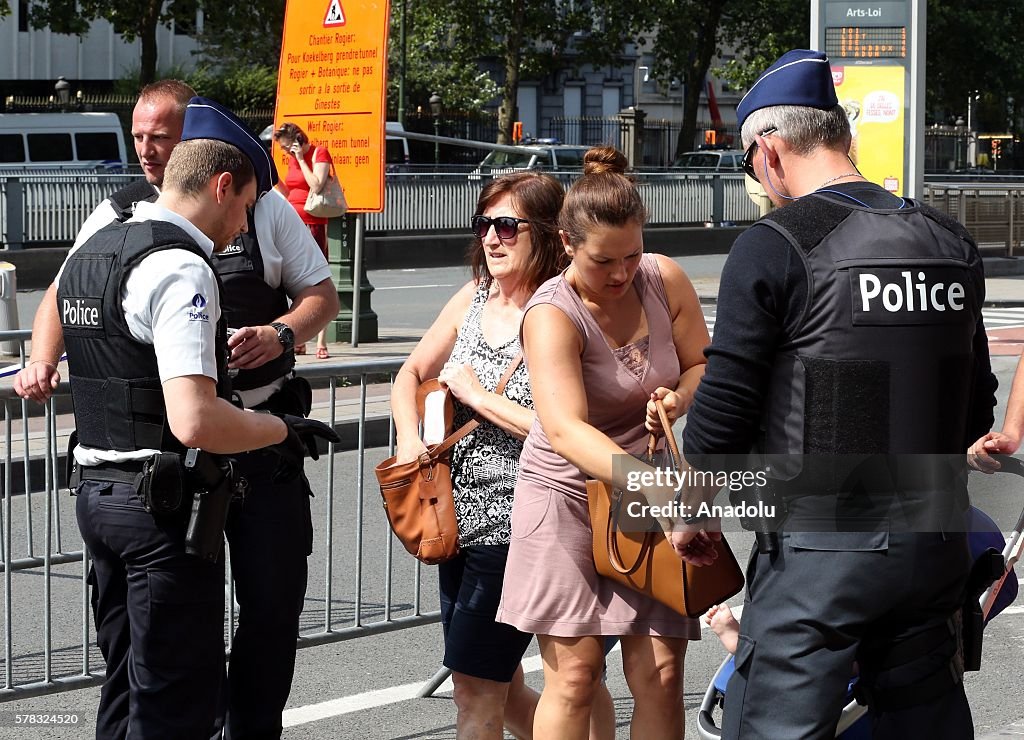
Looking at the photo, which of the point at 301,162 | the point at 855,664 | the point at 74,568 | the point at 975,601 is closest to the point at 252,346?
the point at 855,664

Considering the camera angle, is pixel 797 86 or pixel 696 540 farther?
pixel 696 540

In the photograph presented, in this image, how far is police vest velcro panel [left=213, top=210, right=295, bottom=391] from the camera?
4.20 meters

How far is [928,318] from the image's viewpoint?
278 centimetres

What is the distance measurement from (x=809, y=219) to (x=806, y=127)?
0.22 m

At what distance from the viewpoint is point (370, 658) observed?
18.6 ft

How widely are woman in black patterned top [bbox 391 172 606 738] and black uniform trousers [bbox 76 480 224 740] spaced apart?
2.23ft

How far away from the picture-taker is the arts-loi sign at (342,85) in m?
11.4

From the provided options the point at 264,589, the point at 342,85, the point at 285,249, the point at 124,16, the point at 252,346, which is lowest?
the point at 264,589

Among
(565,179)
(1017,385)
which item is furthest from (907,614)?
(565,179)

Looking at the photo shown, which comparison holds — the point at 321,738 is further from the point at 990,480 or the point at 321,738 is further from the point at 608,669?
the point at 990,480

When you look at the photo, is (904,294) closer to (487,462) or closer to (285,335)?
(487,462)

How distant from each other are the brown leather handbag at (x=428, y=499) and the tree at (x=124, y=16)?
36133 millimetres

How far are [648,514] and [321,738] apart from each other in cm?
186

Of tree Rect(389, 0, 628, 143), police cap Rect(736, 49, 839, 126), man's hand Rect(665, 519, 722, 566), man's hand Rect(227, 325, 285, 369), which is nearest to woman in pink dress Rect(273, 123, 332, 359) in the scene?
man's hand Rect(227, 325, 285, 369)
